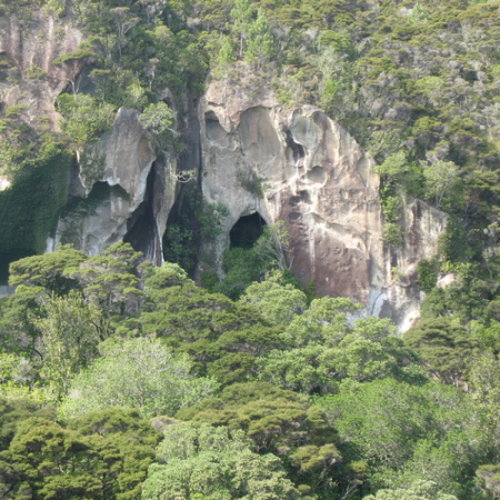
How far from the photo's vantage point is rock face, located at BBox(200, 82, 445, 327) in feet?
153

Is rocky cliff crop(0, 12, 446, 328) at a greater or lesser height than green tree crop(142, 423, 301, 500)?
greater

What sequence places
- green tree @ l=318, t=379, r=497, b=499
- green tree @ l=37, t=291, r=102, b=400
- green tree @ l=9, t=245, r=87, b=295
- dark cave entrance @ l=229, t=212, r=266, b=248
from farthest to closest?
dark cave entrance @ l=229, t=212, r=266, b=248 → green tree @ l=9, t=245, r=87, b=295 → green tree @ l=37, t=291, r=102, b=400 → green tree @ l=318, t=379, r=497, b=499

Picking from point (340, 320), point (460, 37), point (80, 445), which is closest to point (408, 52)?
point (460, 37)

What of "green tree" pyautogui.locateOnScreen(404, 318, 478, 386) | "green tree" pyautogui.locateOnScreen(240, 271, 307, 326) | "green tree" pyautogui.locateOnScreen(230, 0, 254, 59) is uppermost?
"green tree" pyautogui.locateOnScreen(230, 0, 254, 59)

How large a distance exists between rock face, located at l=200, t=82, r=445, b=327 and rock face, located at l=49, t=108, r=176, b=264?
301 cm

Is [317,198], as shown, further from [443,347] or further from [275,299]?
[443,347]

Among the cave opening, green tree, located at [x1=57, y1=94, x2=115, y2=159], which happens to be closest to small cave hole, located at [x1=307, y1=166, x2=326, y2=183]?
the cave opening

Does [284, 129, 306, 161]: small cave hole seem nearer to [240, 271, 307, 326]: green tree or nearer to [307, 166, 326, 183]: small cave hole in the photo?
[307, 166, 326, 183]: small cave hole

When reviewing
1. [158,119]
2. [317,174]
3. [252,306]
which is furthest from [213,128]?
[252,306]

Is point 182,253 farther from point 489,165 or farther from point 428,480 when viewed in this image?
point 428,480

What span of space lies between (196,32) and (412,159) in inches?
510

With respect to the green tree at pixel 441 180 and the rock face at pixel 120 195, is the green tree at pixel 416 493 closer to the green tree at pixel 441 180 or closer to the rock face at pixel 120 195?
the rock face at pixel 120 195

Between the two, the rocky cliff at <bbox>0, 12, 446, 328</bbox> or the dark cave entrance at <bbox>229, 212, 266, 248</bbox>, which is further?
the dark cave entrance at <bbox>229, 212, 266, 248</bbox>

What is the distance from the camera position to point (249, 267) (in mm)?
45906
